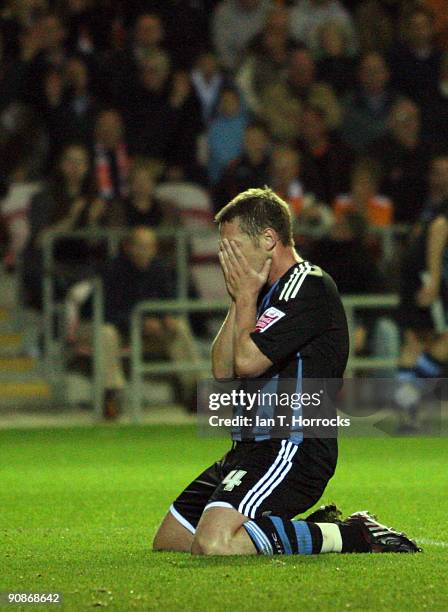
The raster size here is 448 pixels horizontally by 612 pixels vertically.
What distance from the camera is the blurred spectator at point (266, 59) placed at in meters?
17.1

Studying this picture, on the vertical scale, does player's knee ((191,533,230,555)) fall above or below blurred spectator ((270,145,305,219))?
below

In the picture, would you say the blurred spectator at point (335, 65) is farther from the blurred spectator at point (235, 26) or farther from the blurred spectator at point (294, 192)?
the blurred spectator at point (294, 192)

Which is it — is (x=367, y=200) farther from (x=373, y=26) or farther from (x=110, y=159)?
Answer: (x=373, y=26)

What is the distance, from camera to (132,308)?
1427 centimetres

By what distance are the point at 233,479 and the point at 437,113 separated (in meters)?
11.3

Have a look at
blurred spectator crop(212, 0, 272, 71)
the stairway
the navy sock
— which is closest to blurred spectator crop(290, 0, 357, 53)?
blurred spectator crop(212, 0, 272, 71)

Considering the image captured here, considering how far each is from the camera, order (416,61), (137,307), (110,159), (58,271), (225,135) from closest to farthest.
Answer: (137,307), (58,271), (110,159), (225,135), (416,61)

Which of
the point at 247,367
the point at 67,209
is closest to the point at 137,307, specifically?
the point at 67,209

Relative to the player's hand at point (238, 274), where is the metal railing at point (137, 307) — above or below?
below

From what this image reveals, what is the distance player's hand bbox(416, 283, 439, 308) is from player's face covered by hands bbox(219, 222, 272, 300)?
257 inches

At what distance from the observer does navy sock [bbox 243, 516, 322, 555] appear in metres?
6.46

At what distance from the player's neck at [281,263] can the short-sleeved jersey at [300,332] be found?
0.08 feet

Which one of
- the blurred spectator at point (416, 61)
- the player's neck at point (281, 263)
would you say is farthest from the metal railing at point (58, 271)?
the player's neck at point (281, 263)

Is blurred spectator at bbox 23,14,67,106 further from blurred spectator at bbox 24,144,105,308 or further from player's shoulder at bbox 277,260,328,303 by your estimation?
player's shoulder at bbox 277,260,328,303
